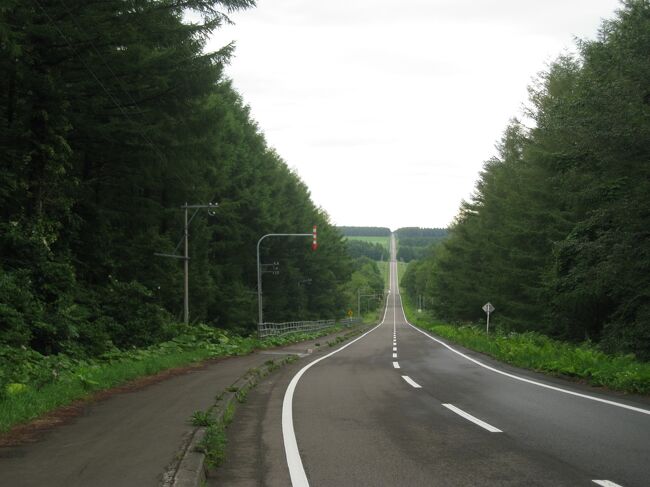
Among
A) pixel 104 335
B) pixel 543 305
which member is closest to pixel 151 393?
pixel 104 335

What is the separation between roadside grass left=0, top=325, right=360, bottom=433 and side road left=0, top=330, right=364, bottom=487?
60cm

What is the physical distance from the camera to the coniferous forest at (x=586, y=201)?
47.8 ft

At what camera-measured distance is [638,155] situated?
48.0 ft

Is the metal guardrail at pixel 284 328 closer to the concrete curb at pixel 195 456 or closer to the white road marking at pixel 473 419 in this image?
the concrete curb at pixel 195 456

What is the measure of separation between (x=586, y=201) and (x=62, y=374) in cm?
1946

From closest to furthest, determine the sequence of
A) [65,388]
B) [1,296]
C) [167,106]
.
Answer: [65,388] < [1,296] < [167,106]

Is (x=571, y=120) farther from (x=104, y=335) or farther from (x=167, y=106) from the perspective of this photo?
(x=104, y=335)

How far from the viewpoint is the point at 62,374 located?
10688mm

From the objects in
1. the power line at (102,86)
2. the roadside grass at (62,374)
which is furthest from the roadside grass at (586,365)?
the power line at (102,86)

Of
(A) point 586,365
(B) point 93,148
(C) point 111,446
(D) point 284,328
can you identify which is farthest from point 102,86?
(D) point 284,328

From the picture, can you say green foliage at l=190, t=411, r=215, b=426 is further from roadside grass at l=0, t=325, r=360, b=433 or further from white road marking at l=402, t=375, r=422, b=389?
white road marking at l=402, t=375, r=422, b=389

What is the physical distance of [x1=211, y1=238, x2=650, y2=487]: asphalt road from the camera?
5328 mm

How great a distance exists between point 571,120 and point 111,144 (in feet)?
46.7

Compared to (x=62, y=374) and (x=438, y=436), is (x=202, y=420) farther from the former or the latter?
(x=62, y=374)
